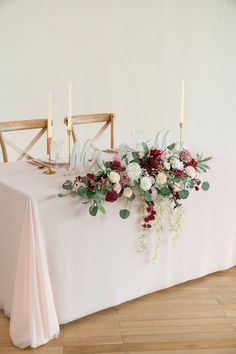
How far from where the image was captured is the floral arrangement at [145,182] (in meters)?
2.68

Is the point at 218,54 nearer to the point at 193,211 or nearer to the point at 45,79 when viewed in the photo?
the point at 45,79

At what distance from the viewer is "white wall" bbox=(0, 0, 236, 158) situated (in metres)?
4.88

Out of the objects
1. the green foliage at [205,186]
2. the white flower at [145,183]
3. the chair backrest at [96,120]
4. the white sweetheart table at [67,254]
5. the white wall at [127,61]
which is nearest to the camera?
the white sweetheart table at [67,254]

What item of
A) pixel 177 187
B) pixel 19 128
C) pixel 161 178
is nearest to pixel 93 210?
pixel 161 178

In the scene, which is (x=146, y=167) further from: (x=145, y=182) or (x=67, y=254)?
(x=67, y=254)

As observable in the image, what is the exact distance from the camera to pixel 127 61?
17.5 feet

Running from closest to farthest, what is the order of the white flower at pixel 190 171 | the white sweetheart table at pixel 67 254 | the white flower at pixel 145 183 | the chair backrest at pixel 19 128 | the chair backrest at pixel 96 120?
the white sweetheart table at pixel 67 254 → the white flower at pixel 145 183 → the white flower at pixel 190 171 → the chair backrest at pixel 19 128 → the chair backrest at pixel 96 120

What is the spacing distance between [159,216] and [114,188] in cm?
44

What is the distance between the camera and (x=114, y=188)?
268cm

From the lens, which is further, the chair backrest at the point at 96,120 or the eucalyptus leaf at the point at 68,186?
the chair backrest at the point at 96,120

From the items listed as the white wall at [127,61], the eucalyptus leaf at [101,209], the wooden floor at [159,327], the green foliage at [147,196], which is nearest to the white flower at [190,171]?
the green foliage at [147,196]

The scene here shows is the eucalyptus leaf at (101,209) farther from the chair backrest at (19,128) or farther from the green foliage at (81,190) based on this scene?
the chair backrest at (19,128)

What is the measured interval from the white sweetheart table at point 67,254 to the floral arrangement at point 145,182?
3.2 inches

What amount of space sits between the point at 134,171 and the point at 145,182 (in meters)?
0.08
